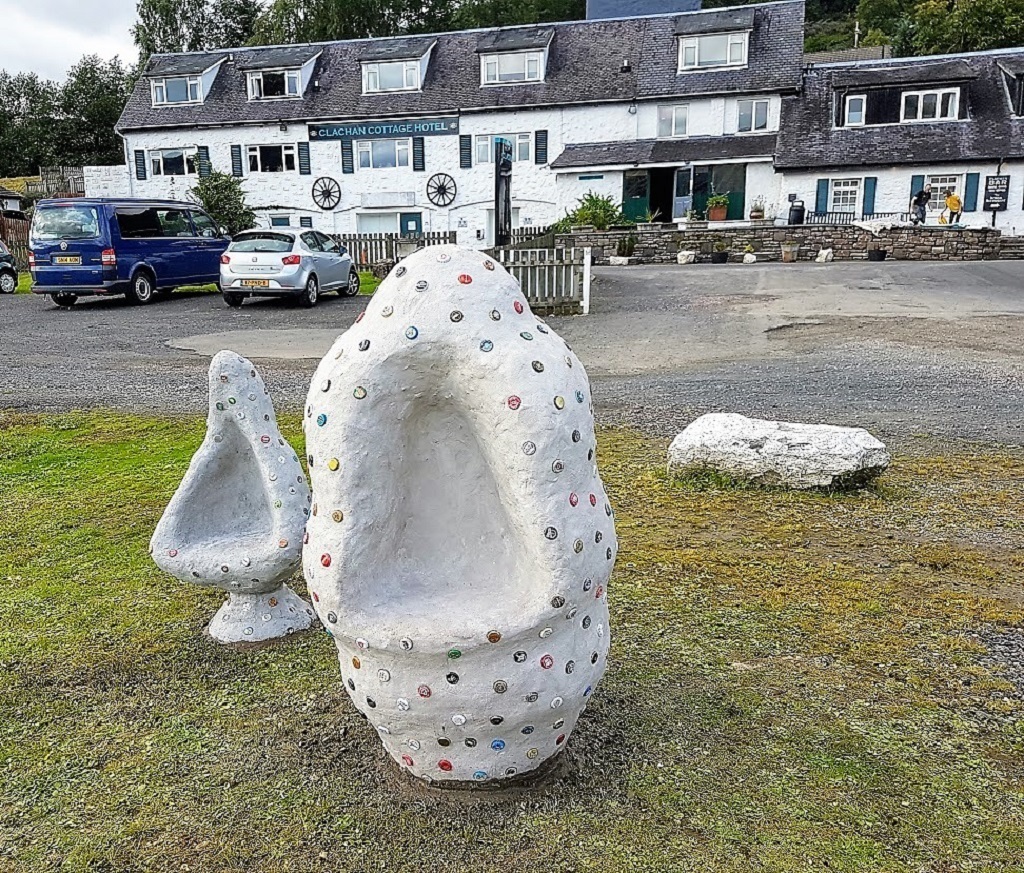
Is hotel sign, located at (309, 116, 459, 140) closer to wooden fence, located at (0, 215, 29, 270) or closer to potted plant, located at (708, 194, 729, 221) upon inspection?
potted plant, located at (708, 194, 729, 221)

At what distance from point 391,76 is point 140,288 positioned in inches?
802

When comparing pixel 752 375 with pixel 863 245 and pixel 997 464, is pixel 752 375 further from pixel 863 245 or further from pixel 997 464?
pixel 863 245

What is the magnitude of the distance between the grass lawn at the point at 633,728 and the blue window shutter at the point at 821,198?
27254 mm

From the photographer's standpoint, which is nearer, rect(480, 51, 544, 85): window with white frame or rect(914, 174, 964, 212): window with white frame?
rect(914, 174, 964, 212): window with white frame

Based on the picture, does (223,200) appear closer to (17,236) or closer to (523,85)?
(17,236)

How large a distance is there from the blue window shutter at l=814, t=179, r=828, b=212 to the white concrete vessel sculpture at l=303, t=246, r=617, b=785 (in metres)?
30.5

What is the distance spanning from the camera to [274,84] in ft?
116

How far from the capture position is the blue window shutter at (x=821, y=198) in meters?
30.4

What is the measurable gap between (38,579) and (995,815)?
14.4 feet

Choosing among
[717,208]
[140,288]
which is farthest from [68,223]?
[717,208]

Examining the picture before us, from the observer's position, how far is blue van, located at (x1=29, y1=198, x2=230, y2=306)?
16.7m

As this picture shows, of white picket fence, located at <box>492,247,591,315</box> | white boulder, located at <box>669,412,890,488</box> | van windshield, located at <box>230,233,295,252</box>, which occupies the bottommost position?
white boulder, located at <box>669,412,890,488</box>

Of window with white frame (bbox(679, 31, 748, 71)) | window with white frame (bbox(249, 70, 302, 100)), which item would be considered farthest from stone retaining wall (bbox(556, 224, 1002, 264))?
window with white frame (bbox(249, 70, 302, 100))

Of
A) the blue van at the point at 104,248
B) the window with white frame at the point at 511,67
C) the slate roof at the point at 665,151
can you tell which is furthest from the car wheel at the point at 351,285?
the window with white frame at the point at 511,67
